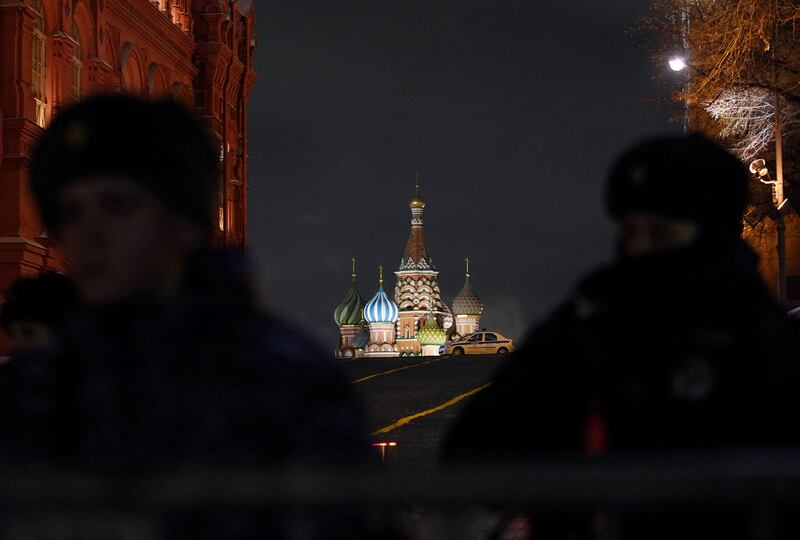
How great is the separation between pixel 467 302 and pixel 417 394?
125771 millimetres

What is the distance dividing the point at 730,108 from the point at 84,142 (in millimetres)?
30025

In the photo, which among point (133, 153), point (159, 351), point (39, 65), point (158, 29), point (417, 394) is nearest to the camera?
point (159, 351)

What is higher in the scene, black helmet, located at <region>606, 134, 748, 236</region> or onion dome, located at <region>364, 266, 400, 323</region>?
→ onion dome, located at <region>364, 266, 400, 323</region>

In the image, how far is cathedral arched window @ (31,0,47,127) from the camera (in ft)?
110

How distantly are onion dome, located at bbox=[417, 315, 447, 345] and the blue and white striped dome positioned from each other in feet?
11.7

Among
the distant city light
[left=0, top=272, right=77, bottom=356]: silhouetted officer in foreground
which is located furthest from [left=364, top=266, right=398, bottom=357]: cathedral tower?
[left=0, top=272, right=77, bottom=356]: silhouetted officer in foreground

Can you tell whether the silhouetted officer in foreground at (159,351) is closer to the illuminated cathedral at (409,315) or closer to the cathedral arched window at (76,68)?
the cathedral arched window at (76,68)

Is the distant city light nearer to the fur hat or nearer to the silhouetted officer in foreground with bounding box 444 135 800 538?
the silhouetted officer in foreground with bounding box 444 135 800 538

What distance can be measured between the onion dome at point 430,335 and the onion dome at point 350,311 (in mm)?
10481

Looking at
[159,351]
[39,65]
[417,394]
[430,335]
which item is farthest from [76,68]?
[430,335]

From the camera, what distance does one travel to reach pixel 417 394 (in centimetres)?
2108

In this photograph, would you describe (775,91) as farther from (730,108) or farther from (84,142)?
(84,142)

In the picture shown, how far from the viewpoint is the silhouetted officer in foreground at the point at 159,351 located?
6.97 ft

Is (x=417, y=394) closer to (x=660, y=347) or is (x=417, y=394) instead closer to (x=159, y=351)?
(x=660, y=347)
